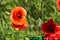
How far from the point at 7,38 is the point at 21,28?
9 cm

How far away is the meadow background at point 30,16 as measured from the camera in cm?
152

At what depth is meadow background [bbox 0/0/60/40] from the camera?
4.99ft

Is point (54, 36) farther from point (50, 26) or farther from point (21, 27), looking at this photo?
point (21, 27)

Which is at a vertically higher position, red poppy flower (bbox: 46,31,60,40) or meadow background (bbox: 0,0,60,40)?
meadow background (bbox: 0,0,60,40)

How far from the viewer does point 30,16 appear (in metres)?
1.54

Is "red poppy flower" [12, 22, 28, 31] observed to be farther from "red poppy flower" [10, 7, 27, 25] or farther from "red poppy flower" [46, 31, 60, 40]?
"red poppy flower" [46, 31, 60, 40]

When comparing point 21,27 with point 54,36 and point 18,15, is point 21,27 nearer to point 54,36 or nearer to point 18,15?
point 18,15

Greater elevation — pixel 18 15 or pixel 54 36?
pixel 18 15

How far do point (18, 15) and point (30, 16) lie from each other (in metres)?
0.06

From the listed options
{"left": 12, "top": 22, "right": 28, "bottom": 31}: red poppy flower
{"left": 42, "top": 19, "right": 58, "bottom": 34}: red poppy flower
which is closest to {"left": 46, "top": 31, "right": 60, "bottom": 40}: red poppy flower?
{"left": 42, "top": 19, "right": 58, "bottom": 34}: red poppy flower

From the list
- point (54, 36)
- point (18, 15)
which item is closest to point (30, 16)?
point (18, 15)

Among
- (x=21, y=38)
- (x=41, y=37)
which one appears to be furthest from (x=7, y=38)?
(x=41, y=37)

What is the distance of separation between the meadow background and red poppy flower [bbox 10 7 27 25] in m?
0.02

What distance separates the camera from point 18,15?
153 centimetres
